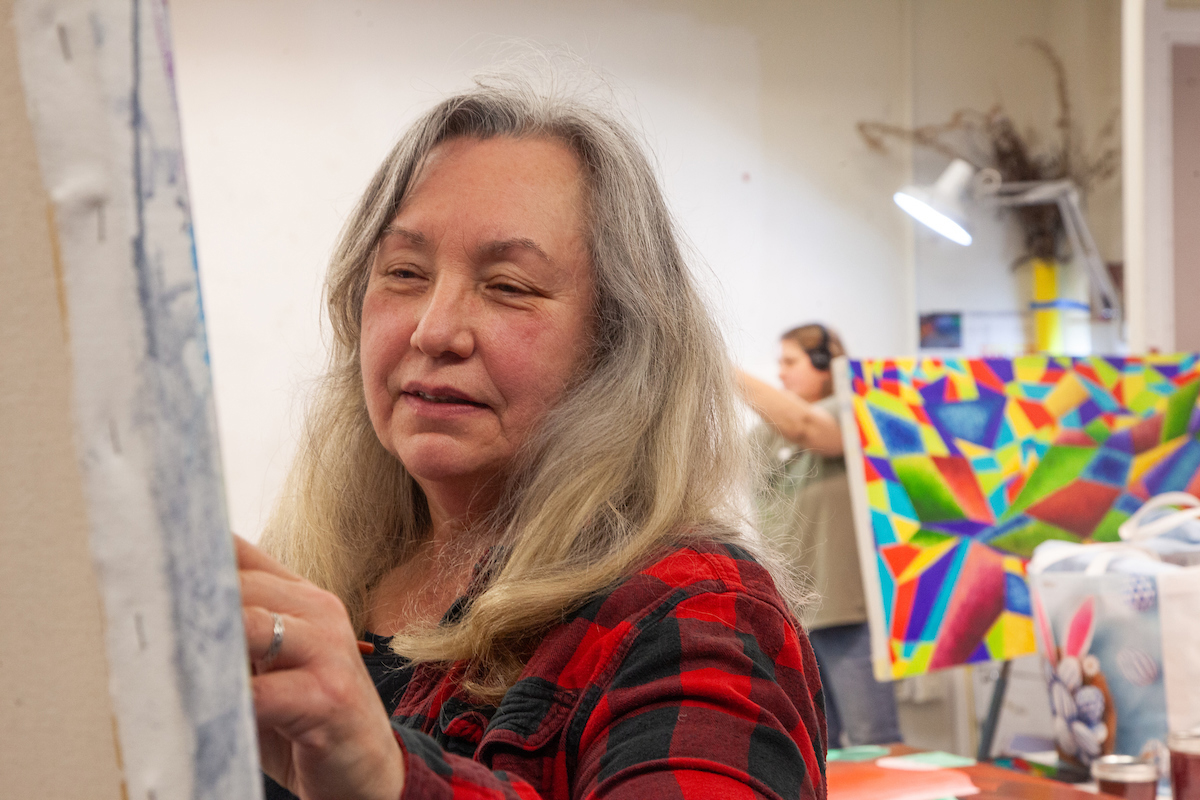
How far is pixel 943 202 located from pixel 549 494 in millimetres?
2622

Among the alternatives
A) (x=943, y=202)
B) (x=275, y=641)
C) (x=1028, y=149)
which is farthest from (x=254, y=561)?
(x=1028, y=149)

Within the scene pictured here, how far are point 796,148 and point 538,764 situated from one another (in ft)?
10.7

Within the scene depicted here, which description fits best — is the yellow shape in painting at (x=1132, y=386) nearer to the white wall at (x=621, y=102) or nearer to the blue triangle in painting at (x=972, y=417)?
the blue triangle in painting at (x=972, y=417)

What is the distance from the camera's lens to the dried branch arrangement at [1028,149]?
144 inches

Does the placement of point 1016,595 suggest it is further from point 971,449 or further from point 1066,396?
point 1066,396

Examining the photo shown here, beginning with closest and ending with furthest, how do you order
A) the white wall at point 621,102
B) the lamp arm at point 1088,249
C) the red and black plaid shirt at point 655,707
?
the red and black plaid shirt at point 655,707 < the white wall at point 621,102 < the lamp arm at point 1088,249

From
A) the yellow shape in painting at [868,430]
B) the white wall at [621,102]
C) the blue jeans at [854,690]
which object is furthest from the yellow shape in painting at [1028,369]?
the white wall at [621,102]

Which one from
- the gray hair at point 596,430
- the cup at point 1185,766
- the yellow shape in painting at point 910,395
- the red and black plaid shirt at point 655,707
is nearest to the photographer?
the red and black plaid shirt at point 655,707

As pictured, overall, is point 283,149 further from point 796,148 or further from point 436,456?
point 436,456

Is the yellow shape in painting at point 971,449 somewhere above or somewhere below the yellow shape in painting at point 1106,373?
below

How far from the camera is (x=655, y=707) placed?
0.51 m

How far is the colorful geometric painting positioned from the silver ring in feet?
3.92

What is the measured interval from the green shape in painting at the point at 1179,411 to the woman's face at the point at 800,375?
115 cm

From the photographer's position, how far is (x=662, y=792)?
1.47 ft
